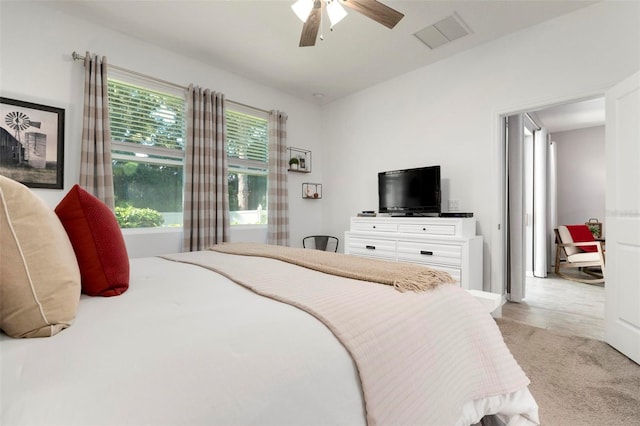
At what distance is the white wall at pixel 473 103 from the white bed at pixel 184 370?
2.97 m

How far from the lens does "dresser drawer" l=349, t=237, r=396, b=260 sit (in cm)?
335

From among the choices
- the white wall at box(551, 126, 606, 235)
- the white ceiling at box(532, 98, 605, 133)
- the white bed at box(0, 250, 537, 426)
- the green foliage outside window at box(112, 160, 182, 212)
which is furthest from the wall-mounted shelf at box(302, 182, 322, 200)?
the white wall at box(551, 126, 606, 235)

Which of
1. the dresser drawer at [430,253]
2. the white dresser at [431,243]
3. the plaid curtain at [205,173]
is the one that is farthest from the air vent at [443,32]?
the plaid curtain at [205,173]

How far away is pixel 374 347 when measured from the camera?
2.70 ft

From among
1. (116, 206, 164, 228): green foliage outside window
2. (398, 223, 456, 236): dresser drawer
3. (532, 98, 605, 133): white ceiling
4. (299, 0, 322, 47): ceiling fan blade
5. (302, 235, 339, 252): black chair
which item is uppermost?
(532, 98, 605, 133): white ceiling

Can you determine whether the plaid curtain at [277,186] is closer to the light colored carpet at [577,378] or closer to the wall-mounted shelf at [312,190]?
the wall-mounted shelf at [312,190]

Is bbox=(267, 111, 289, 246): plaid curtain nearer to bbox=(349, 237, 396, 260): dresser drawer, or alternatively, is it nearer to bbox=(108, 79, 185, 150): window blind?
bbox=(349, 237, 396, 260): dresser drawer

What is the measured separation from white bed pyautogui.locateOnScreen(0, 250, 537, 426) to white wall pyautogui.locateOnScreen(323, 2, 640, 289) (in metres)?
2.97

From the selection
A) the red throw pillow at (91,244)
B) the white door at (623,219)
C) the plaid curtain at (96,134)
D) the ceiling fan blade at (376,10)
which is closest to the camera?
the red throw pillow at (91,244)

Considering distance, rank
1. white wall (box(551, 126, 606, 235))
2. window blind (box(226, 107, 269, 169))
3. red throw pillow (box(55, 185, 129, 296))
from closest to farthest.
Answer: red throw pillow (box(55, 185, 129, 296)), window blind (box(226, 107, 269, 169)), white wall (box(551, 126, 606, 235))

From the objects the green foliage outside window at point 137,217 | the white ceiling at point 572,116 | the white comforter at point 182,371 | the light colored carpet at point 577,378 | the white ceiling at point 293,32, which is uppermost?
the white ceiling at point 293,32

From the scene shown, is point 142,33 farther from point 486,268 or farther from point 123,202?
point 486,268

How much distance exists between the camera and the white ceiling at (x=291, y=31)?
259cm

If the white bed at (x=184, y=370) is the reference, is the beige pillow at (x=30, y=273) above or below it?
above
